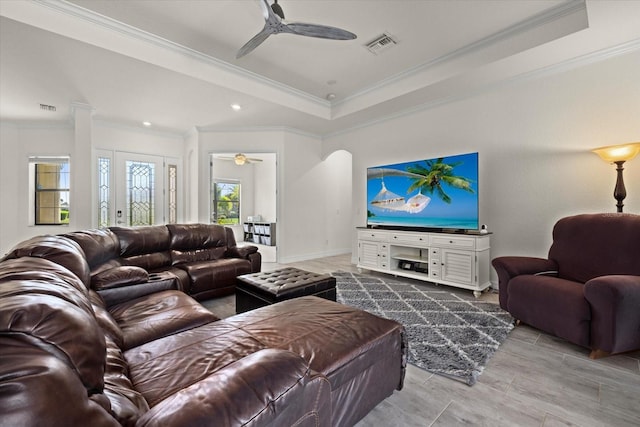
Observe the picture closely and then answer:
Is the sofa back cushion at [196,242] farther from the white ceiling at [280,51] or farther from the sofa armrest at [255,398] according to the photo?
the sofa armrest at [255,398]

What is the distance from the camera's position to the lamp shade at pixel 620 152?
2629mm

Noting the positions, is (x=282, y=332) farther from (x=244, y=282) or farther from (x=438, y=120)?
(x=438, y=120)

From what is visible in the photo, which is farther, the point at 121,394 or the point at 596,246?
the point at 596,246

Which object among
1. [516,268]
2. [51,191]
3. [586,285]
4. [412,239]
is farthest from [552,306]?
[51,191]

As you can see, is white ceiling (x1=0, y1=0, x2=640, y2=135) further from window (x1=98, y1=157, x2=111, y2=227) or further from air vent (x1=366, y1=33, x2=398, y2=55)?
window (x1=98, y1=157, x2=111, y2=227)

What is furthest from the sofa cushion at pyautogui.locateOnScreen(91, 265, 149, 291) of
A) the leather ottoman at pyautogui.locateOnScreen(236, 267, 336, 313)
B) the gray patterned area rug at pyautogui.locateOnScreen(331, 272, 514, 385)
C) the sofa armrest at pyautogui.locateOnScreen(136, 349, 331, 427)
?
the gray patterned area rug at pyautogui.locateOnScreen(331, 272, 514, 385)

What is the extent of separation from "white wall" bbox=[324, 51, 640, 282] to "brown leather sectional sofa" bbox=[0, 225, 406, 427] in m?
2.98

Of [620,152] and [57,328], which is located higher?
[620,152]

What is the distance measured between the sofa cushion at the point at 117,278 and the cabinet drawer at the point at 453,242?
3.39 m

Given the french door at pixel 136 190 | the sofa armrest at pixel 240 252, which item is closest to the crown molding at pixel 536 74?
the sofa armrest at pixel 240 252

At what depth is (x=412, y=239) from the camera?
4.15 m

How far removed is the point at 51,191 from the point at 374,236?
681 centimetres

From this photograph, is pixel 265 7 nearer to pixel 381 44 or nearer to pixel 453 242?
pixel 381 44

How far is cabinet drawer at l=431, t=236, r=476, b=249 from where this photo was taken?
141 inches
